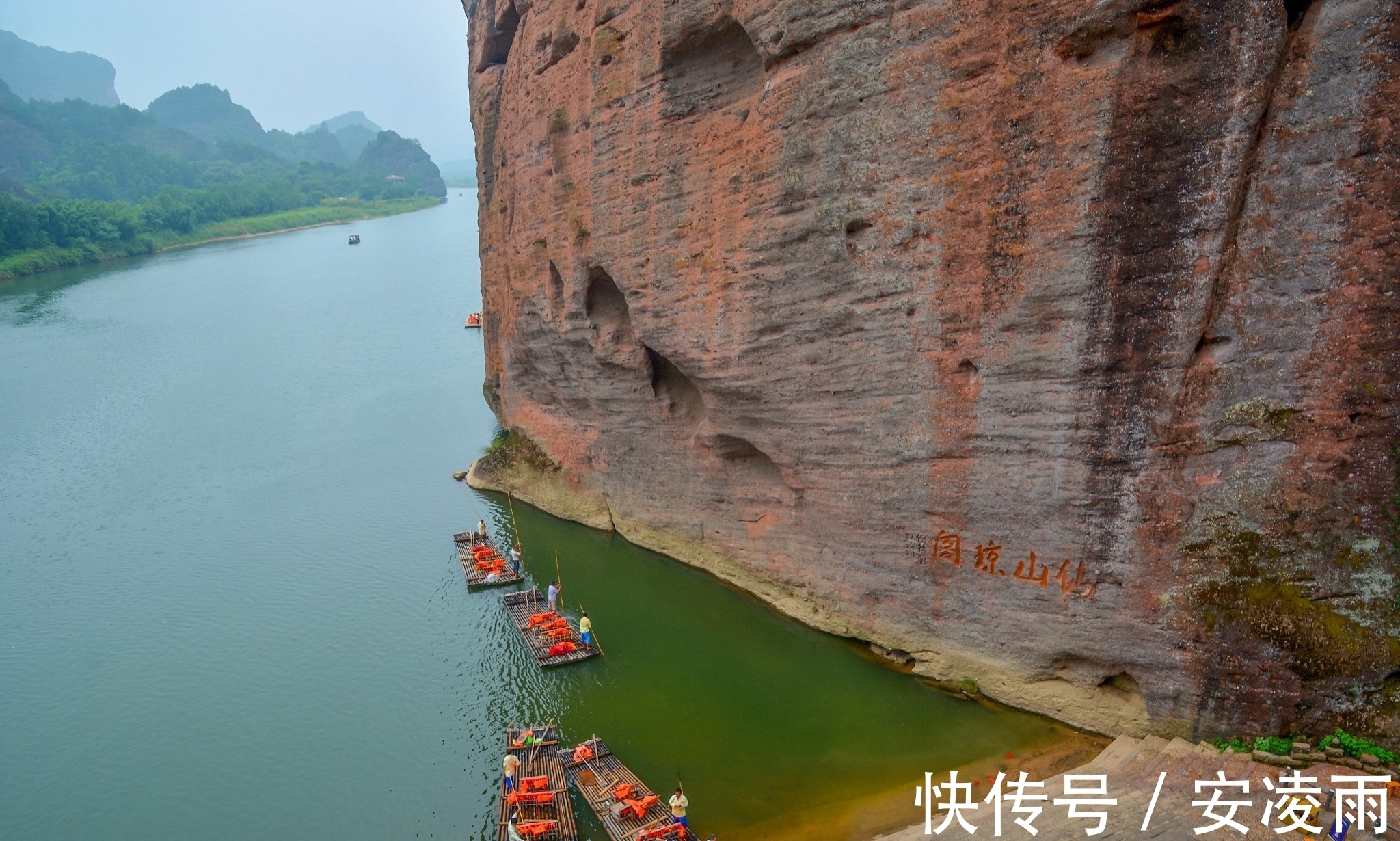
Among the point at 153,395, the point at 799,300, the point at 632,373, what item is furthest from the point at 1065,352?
the point at 153,395

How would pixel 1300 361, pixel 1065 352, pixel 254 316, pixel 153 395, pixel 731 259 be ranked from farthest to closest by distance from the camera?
pixel 254 316 → pixel 153 395 → pixel 731 259 → pixel 1065 352 → pixel 1300 361

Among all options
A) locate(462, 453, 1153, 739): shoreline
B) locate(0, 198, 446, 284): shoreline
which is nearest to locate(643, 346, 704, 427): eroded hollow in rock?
locate(462, 453, 1153, 739): shoreline

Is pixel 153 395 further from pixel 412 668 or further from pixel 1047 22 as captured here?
pixel 1047 22

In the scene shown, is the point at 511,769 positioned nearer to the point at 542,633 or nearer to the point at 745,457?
the point at 542,633

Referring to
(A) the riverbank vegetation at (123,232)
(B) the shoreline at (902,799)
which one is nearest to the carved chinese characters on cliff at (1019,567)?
(B) the shoreline at (902,799)

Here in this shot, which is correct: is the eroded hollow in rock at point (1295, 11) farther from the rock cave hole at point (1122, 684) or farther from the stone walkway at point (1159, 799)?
the stone walkway at point (1159, 799)

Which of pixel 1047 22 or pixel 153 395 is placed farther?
pixel 153 395

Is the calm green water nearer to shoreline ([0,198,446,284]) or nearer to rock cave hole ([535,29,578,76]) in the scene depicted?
rock cave hole ([535,29,578,76])
